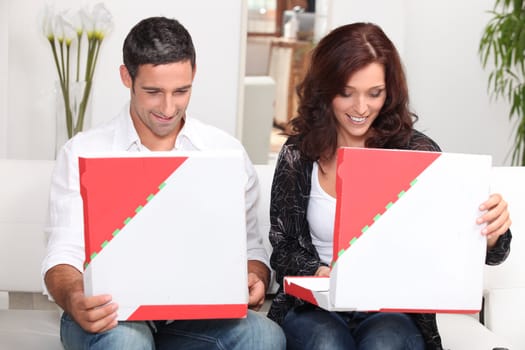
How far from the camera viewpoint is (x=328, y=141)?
7.45 feet

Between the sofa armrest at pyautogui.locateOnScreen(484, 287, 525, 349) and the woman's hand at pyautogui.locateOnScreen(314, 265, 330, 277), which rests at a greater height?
the woman's hand at pyautogui.locateOnScreen(314, 265, 330, 277)

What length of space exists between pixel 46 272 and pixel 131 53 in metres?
0.53

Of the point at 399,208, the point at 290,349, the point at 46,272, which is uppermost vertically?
the point at 399,208

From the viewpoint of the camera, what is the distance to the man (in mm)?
1874

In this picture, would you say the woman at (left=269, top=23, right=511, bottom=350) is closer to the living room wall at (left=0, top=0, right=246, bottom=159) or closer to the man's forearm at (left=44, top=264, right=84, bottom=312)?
the man's forearm at (left=44, top=264, right=84, bottom=312)

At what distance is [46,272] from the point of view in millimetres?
2051

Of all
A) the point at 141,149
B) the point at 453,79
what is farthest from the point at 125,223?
the point at 453,79

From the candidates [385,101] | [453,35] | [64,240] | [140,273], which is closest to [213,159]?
[140,273]

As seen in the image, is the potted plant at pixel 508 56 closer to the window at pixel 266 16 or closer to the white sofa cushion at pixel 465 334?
the window at pixel 266 16

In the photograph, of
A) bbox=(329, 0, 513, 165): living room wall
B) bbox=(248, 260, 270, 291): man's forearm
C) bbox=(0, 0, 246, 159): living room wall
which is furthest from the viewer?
bbox=(329, 0, 513, 165): living room wall

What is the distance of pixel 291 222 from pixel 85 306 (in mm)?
594

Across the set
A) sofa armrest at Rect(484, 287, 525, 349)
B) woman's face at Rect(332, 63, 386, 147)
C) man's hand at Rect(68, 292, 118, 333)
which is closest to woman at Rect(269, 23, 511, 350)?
woman's face at Rect(332, 63, 386, 147)

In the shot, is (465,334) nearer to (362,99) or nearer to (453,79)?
(362,99)

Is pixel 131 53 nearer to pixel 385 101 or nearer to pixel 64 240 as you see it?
pixel 64 240
